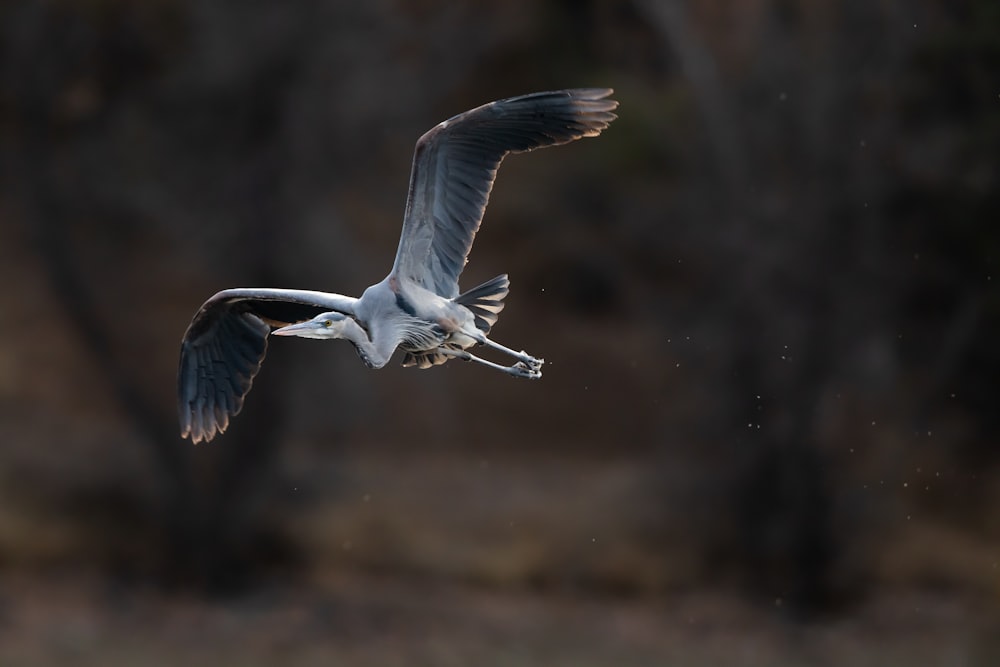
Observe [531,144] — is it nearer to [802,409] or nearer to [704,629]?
[802,409]

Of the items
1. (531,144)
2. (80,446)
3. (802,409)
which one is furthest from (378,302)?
(80,446)

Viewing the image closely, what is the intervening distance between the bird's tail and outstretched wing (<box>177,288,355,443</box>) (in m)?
1.15

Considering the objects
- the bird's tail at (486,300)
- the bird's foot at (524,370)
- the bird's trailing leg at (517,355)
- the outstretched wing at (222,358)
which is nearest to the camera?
the bird's trailing leg at (517,355)

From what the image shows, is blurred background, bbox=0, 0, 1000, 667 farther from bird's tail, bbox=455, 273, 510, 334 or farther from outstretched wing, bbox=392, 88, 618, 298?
outstretched wing, bbox=392, 88, 618, 298

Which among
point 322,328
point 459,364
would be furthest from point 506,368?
point 459,364

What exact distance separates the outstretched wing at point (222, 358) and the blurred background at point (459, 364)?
706 centimetres

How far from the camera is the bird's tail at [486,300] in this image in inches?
308

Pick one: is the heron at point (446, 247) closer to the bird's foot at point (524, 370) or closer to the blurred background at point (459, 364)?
the bird's foot at point (524, 370)

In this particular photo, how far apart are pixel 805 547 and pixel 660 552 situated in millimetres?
1698

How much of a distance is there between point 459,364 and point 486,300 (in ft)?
34.9

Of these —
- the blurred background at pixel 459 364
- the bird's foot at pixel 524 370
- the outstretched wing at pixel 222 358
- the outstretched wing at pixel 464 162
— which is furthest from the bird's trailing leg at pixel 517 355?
the blurred background at pixel 459 364

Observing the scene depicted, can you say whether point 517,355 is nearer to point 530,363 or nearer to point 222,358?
point 530,363

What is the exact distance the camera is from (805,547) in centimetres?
1577

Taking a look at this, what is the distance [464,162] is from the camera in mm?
7773
